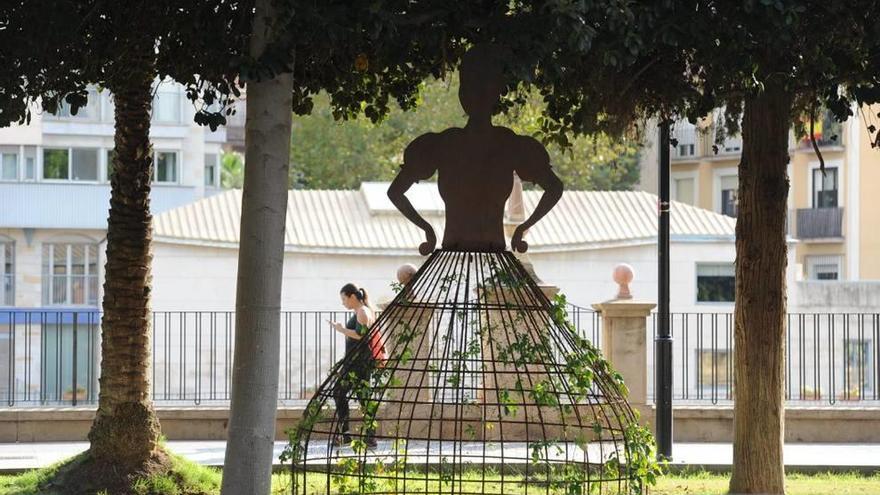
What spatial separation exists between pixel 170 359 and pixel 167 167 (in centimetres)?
3271

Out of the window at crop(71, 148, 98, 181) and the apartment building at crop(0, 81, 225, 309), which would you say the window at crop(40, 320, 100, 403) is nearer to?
the apartment building at crop(0, 81, 225, 309)

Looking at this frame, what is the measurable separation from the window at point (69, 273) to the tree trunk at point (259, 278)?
42637 mm

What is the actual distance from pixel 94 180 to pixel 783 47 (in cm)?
4303

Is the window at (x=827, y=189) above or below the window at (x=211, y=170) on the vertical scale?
below

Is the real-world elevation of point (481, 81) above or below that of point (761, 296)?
above

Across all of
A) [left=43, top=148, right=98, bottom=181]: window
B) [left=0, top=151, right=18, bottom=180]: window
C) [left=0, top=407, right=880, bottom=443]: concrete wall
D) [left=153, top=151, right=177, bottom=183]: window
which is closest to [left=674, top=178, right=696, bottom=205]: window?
[left=153, top=151, right=177, bottom=183]: window

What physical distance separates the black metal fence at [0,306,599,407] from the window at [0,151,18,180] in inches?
1113

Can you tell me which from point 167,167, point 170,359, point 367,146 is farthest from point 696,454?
point 167,167

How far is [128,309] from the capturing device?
11938mm

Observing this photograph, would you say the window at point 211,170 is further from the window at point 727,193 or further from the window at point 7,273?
the window at point 727,193

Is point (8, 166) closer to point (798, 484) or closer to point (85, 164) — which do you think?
point (85, 164)

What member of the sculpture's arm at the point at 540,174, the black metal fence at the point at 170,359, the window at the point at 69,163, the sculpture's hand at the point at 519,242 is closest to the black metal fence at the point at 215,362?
the black metal fence at the point at 170,359

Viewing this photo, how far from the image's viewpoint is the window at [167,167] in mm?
50344

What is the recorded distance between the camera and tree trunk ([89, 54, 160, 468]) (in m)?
11.8
